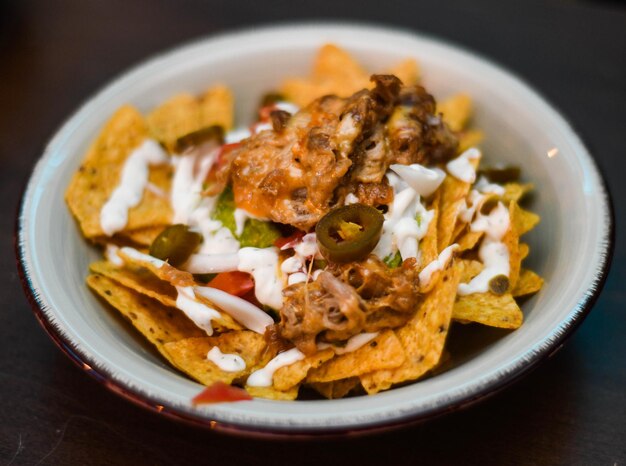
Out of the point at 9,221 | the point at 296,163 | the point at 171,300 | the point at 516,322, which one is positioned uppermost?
the point at 296,163

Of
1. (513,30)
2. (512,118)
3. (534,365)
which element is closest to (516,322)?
(534,365)

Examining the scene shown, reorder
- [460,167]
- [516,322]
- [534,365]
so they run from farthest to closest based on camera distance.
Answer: [460,167], [516,322], [534,365]

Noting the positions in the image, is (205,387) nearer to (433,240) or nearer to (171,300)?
(171,300)

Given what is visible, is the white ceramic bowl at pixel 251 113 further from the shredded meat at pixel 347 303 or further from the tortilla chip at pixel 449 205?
the tortilla chip at pixel 449 205

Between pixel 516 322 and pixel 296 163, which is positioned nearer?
pixel 516 322

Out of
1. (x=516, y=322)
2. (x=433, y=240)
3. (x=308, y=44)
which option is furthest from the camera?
(x=308, y=44)

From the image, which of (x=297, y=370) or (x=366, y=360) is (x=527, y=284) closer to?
(x=366, y=360)

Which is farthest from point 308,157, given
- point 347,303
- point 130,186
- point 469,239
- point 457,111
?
point 457,111
